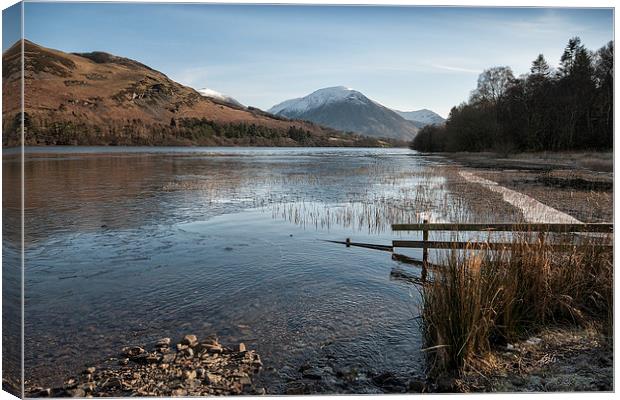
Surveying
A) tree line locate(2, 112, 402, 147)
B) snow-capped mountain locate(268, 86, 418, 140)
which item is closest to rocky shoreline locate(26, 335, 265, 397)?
tree line locate(2, 112, 402, 147)

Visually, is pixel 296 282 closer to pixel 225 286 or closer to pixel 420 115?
pixel 225 286

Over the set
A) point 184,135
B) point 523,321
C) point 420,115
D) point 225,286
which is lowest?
point 225,286

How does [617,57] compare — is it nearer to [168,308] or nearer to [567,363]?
[567,363]

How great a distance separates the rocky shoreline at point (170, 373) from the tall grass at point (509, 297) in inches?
68.3

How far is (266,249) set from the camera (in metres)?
9.32

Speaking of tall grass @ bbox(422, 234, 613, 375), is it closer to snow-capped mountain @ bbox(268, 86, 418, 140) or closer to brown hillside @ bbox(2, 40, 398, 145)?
brown hillside @ bbox(2, 40, 398, 145)

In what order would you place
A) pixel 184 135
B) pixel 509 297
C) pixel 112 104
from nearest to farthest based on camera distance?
1. pixel 509 297
2. pixel 112 104
3. pixel 184 135

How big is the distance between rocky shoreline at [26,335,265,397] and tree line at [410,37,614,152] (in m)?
11.2

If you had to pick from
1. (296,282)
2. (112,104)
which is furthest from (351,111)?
(112,104)

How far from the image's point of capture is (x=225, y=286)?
6805 mm

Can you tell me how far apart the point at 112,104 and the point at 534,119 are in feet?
75.5

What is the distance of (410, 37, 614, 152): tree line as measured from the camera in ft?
53.2

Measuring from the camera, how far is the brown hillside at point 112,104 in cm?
436

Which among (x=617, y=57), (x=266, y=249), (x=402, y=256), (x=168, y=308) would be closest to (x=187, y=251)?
(x=266, y=249)
